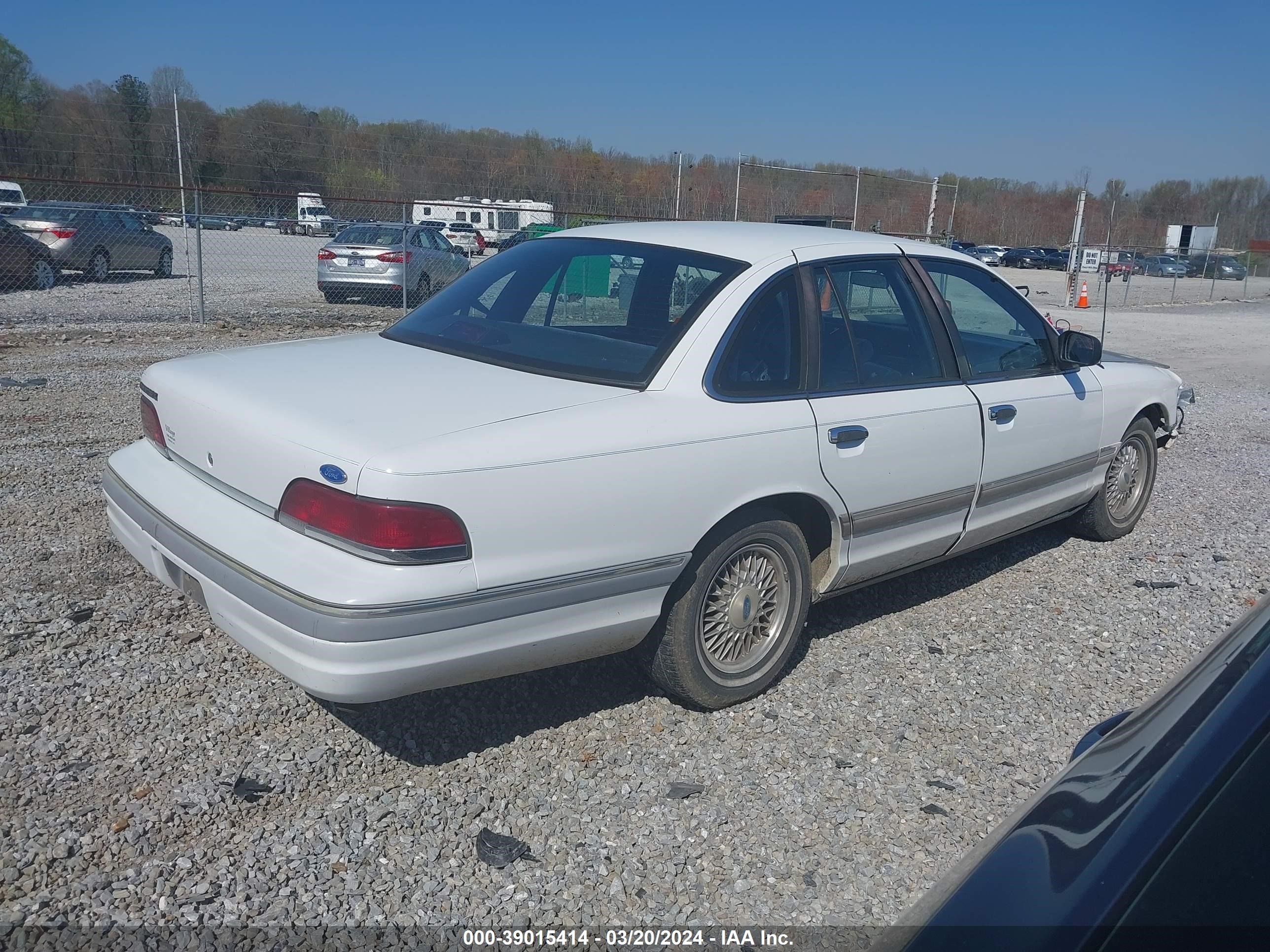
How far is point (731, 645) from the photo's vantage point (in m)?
3.65

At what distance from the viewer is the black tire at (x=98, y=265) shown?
17.9 m

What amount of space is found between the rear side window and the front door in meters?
0.13

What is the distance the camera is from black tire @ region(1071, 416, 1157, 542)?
5.60 m

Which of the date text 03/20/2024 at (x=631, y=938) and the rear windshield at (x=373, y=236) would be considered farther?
the rear windshield at (x=373, y=236)

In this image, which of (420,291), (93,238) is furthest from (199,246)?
(93,238)

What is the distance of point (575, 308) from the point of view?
162 inches

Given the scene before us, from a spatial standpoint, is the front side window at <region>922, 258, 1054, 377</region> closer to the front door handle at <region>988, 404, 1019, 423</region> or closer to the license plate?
the front door handle at <region>988, 404, 1019, 423</region>

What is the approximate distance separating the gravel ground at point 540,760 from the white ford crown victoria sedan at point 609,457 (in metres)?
0.38

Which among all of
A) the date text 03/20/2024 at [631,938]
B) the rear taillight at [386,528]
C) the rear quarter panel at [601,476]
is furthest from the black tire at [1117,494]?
the rear taillight at [386,528]

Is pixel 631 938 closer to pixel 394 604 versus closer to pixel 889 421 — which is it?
pixel 394 604

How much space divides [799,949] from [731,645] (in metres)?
1.25

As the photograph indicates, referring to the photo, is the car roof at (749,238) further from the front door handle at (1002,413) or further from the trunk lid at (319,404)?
the trunk lid at (319,404)

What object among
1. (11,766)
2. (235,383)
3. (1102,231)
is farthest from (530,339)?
(1102,231)

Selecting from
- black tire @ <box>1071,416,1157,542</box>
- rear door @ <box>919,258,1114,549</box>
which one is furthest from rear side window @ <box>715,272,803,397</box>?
black tire @ <box>1071,416,1157,542</box>
